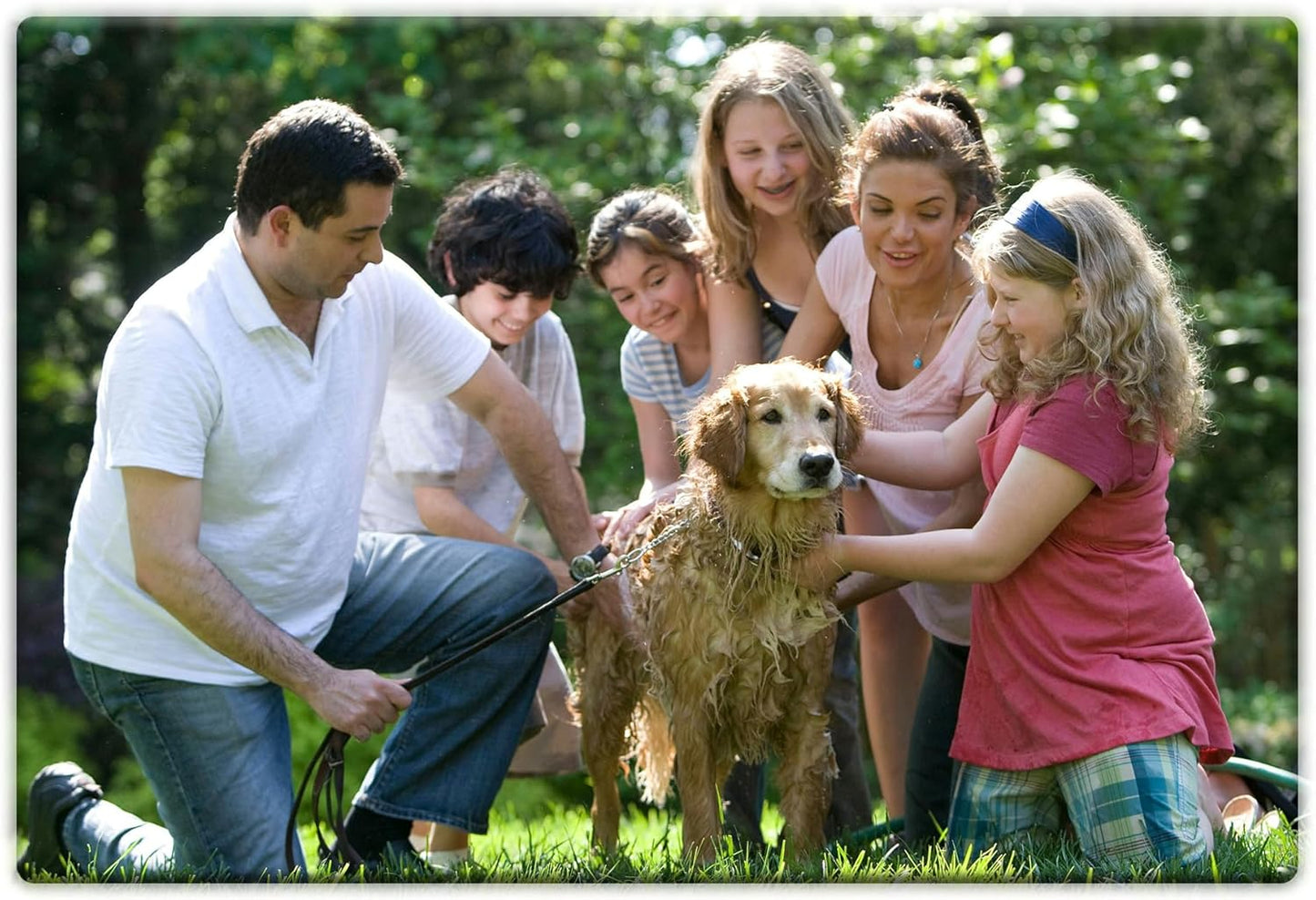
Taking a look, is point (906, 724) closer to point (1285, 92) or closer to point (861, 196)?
Answer: point (861, 196)

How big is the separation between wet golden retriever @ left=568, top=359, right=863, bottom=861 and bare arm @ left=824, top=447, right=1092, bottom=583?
250mm

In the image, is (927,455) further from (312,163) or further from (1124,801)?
(312,163)

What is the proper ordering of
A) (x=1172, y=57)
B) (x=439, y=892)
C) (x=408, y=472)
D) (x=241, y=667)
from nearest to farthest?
(x=439, y=892) < (x=241, y=667) < (x=408, y=472) < (x=1172, y=57)

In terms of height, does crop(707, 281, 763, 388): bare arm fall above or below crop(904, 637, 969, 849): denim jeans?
above

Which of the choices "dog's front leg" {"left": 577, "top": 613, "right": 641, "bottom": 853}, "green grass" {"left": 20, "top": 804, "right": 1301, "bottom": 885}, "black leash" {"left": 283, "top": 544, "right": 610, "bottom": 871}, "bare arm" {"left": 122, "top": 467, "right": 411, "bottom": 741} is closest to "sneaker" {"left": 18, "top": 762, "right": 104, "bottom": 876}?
"green grass" {"left": 20, "top": 804, "right": 1301, "bottom": 885}

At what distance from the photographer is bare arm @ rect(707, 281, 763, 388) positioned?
4.75 m

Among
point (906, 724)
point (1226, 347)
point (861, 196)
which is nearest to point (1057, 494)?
point (861, 196)

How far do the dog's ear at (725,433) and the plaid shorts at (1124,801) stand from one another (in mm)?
1140

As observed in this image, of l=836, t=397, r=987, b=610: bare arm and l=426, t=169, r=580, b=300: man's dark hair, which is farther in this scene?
l=426, t=169, r=580, b=300: man's dark hair

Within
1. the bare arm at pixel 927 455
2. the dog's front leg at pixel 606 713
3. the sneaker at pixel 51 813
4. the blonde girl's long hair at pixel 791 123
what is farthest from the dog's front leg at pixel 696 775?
the sneaker at pixel 51 813

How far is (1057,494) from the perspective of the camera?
12.4 feet

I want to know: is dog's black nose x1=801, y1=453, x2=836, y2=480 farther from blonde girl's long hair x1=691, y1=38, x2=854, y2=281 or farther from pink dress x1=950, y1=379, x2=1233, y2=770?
blonde girl's long hair x1=691, y1=38, x2=854, y2=281

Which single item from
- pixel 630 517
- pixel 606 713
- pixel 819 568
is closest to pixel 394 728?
pixel 606 713

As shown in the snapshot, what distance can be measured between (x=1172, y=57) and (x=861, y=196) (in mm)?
8899
